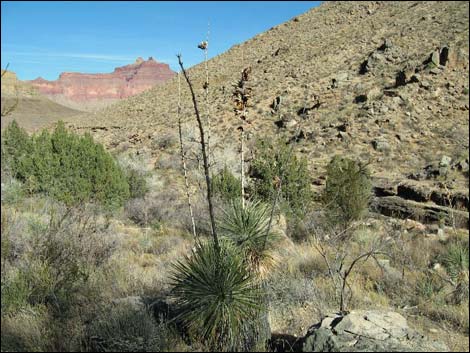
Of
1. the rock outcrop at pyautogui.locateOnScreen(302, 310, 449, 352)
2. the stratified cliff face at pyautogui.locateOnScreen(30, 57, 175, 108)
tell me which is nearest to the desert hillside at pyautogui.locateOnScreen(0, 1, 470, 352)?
the rock outcrop at pyautogui.locateOnScreen(302, 310, 449, 352)

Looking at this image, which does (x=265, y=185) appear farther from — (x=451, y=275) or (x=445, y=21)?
(x=445, y=21)

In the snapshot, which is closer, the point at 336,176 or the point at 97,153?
the point at 336,176

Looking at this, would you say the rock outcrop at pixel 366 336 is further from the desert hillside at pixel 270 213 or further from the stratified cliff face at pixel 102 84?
the stratified cliff face at pixel 102 84

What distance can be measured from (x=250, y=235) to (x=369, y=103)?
22.6 metres

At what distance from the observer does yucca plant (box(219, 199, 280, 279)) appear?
5.08m

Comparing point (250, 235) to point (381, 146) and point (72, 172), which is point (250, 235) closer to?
point (72, 172)

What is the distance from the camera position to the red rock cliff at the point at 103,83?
599 feet

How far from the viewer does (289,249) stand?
862 centimetres

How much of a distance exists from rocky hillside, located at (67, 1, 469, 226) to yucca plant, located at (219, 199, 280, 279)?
1003 centimetres

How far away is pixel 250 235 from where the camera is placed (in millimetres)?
5129

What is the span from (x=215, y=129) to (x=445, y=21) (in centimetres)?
1983

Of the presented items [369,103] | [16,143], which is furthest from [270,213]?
[369,103]

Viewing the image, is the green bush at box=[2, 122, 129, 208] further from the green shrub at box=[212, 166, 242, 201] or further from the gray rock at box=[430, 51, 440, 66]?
the gray rock at box=[430, 51, 440, 66]

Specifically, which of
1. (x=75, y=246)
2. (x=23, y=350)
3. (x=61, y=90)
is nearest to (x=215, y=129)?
(x=75, y=246)
